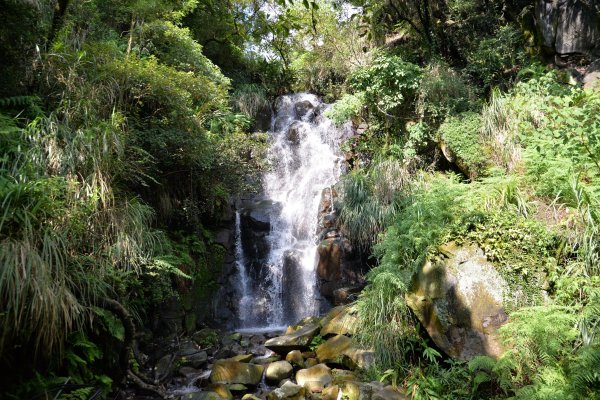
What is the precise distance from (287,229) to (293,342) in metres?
3.86

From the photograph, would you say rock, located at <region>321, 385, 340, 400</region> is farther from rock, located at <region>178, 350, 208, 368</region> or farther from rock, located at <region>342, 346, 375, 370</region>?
rock, located at <region>178, 350, 208, 368</region>

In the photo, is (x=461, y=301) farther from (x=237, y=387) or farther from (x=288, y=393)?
(x=237, y=387)

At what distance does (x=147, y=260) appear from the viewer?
5328mm

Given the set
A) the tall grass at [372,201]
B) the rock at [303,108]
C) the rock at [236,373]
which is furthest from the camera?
the rock at [303,108]

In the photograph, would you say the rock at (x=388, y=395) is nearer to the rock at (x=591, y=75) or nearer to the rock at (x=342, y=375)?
the rock at (x=342, y=375)

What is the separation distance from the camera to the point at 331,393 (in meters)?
4.99

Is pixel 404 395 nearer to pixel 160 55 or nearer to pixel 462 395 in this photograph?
pixel 462 395

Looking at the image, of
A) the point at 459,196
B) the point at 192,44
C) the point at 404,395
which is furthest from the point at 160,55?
the point at 404,395

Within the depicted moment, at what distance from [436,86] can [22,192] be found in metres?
7.62

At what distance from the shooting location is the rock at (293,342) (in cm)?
634

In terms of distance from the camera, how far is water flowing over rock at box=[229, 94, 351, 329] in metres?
8.78

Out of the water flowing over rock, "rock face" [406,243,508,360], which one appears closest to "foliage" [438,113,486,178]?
"rock face" [406,243,508,360]

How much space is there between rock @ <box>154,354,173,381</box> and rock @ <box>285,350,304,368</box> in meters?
1.75

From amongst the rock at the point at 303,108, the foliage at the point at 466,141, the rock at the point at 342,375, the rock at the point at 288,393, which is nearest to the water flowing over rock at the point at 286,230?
the rock at the point at 303,108
